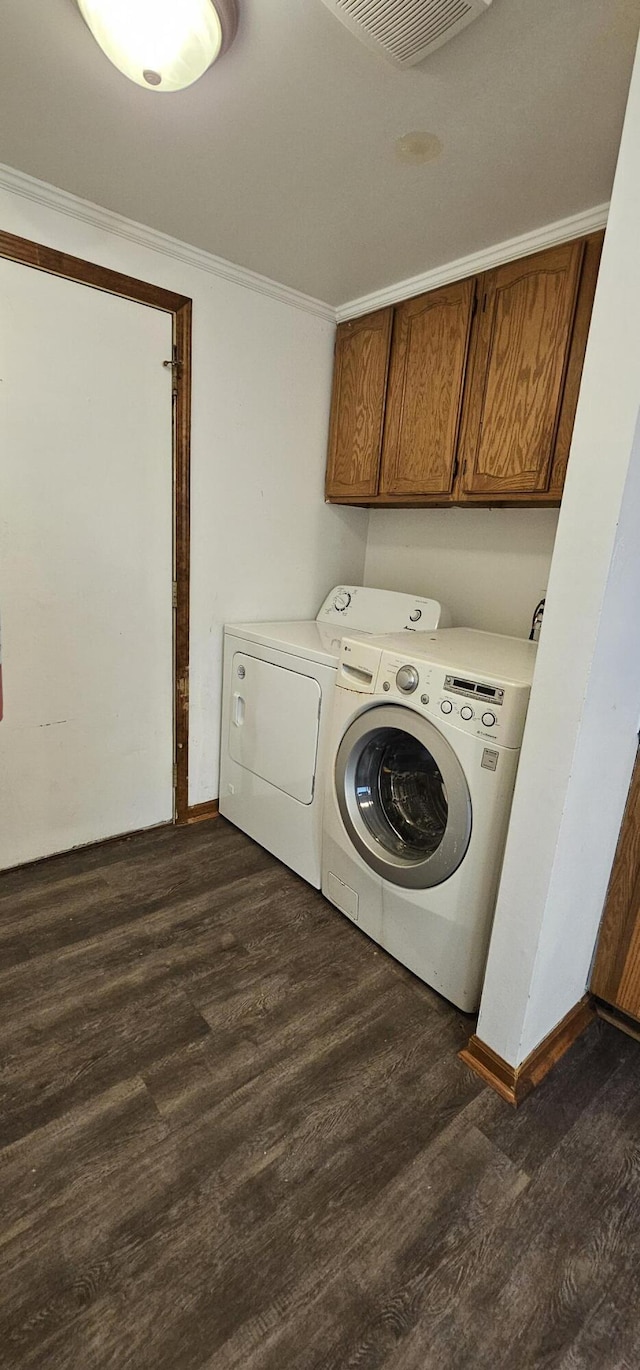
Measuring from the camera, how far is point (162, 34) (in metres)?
1.09

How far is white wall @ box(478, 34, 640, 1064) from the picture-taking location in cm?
95

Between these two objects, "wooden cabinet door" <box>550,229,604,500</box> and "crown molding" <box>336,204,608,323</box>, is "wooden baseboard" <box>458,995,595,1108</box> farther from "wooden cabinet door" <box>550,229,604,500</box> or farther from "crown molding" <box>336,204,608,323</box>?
"crown molding" <box>336,204,608,323</box>

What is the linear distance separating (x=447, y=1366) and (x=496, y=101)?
2418mm

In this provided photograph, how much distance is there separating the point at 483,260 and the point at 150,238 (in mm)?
1132

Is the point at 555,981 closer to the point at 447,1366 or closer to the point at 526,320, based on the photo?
the point at 447,1366

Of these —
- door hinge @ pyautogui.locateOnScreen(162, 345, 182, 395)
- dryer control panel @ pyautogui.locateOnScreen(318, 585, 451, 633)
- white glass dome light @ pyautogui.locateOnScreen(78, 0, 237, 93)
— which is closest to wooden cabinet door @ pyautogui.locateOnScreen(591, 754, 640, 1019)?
dryer control panel @ pyautogui.locateOnScreen(318, 585, 451, 633)

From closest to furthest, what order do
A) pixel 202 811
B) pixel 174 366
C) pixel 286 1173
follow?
pixel 286 1173 < pixel 174 366 < pixel 202 811

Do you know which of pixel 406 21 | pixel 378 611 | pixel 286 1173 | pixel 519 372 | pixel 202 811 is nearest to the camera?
pixel 406 21

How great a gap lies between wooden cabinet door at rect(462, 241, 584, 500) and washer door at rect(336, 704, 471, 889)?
35.9 inches

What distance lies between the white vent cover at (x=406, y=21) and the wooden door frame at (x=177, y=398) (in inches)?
43.9

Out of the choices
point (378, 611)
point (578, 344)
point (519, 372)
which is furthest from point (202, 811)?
point (578, 344)

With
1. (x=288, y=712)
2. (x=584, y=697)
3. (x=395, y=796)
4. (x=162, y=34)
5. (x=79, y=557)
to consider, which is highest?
(x=162, y=34)

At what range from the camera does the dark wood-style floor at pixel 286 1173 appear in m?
0.91

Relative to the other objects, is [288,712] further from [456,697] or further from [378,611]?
[456,697]
